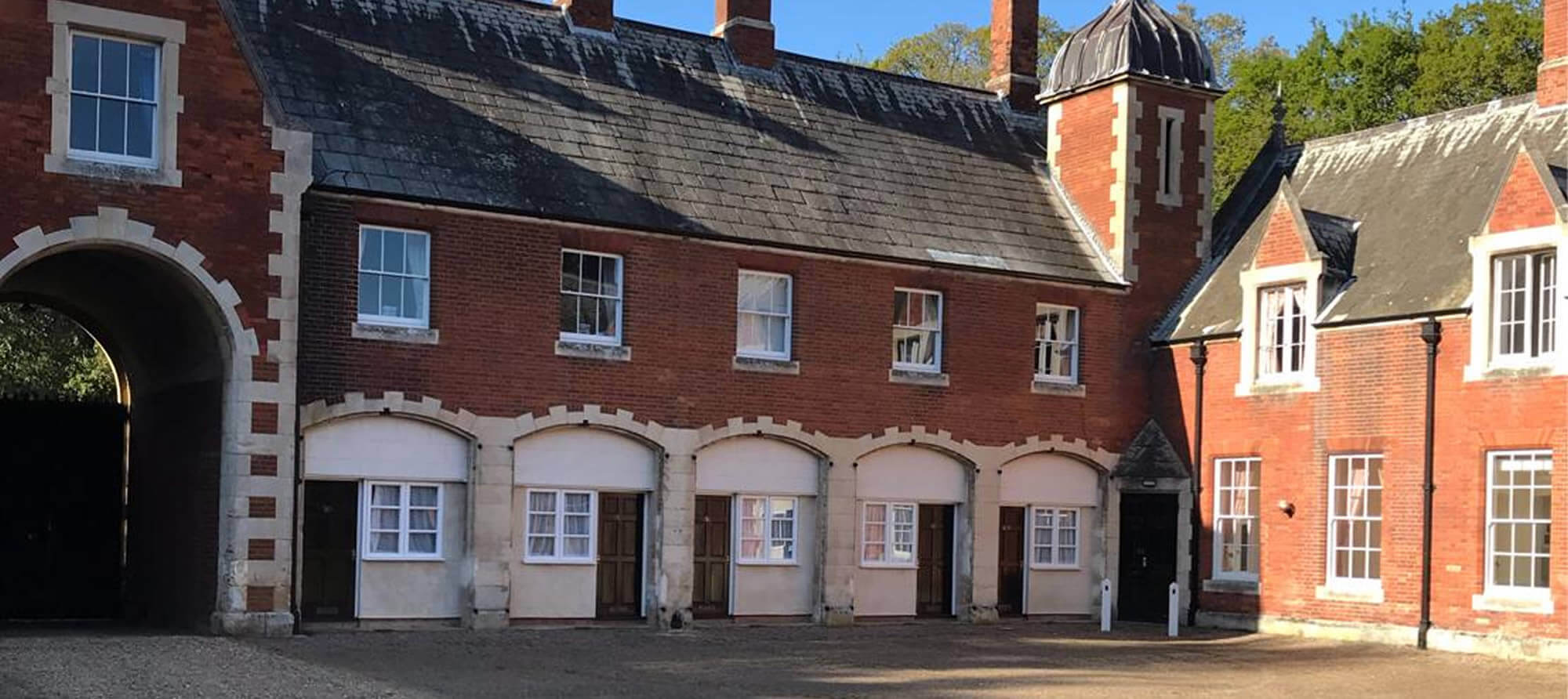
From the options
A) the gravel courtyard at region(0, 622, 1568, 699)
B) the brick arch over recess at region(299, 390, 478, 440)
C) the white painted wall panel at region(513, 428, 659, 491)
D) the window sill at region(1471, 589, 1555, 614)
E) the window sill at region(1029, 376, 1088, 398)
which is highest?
the window sill at region(1029, 376, 1088, 398)

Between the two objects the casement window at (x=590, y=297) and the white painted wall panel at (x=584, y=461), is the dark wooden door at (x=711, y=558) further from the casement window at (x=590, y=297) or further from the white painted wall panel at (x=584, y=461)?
the casement window at (x=590, y=297)

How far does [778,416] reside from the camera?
89.6ft

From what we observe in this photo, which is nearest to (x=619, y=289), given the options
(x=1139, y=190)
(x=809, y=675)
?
(x=809, y=675)

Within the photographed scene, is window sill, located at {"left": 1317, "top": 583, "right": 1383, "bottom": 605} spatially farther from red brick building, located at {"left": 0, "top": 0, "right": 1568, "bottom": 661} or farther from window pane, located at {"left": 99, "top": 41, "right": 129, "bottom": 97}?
window pane, located at {"left": 99, "top": 41, "right": 129, "bottom": 97}

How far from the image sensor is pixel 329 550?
23844 mm

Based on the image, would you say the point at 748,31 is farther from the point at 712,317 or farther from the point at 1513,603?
the point at 1513,603

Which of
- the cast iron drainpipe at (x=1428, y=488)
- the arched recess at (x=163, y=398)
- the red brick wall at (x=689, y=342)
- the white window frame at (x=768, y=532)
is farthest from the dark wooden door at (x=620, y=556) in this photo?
the cast iron drainpipe at (x=1428, y=488)

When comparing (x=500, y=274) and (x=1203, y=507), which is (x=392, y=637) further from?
(x=1203, y=507)

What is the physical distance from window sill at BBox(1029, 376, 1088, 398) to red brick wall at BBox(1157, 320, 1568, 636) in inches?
74.3

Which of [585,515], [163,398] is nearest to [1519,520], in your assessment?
[585,515]

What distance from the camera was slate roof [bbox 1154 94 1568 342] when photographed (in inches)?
1037

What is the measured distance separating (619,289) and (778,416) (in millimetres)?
3151

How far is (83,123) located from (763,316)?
396 inches

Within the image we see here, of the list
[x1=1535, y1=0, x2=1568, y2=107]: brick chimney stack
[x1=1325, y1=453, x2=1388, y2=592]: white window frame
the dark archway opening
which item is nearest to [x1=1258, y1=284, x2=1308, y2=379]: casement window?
[x1=1325, y1=453, x2=1388, y2=592]: white window frame
